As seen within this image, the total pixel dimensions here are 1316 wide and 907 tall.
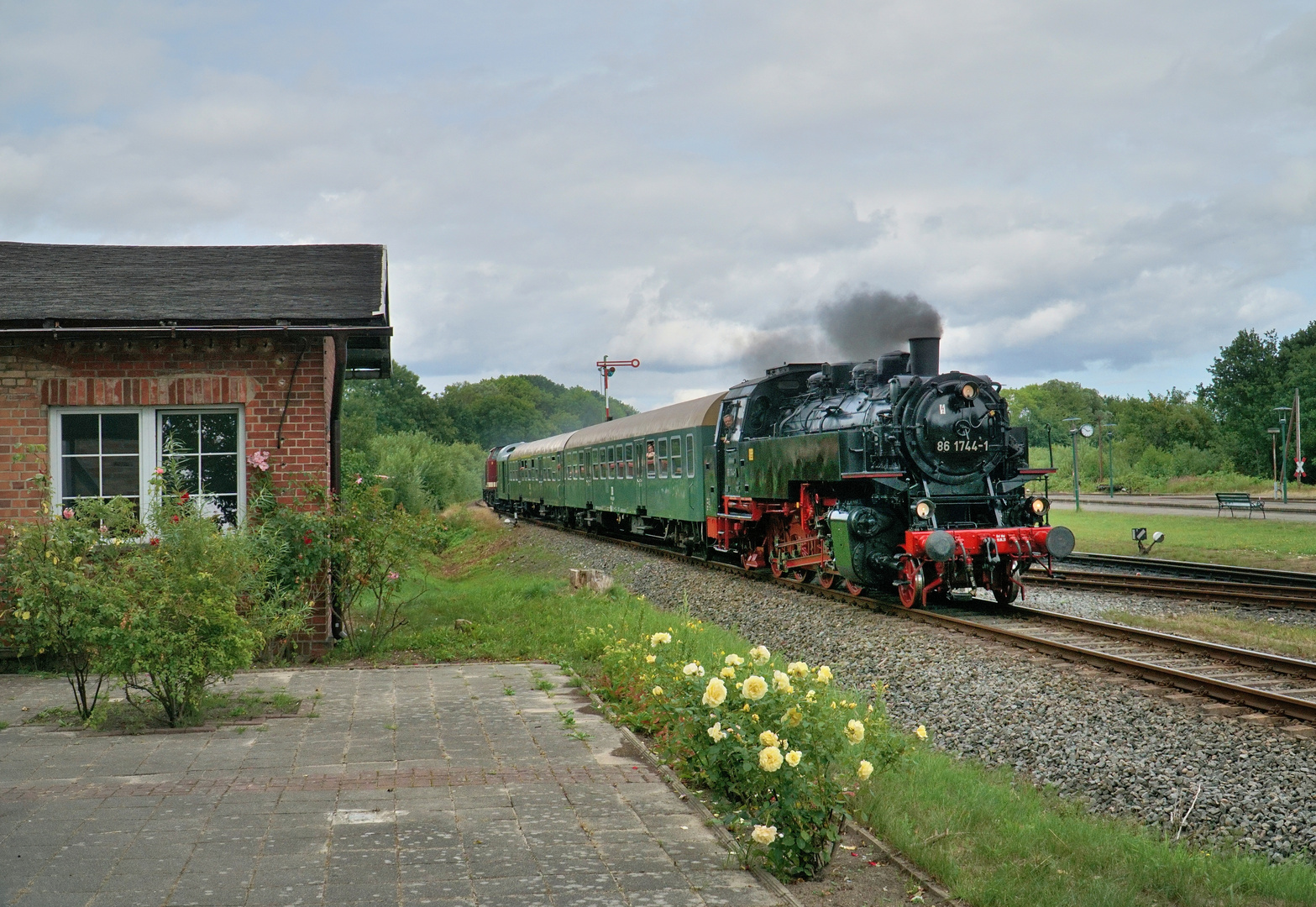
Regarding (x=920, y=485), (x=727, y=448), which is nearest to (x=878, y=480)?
(x=920, y=485)

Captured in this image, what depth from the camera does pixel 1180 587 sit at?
47.9ft

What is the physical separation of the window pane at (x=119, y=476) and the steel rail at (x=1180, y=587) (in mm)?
10428

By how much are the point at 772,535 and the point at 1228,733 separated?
32.1ft

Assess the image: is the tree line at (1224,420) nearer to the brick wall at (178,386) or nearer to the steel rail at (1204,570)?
the steel rail at (1204,570)

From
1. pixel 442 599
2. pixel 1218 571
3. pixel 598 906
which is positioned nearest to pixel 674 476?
pixel 442 599

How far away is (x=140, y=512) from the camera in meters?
8.66

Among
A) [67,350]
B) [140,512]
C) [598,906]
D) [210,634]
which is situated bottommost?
[598,906]

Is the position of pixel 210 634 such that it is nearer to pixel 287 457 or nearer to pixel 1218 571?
pixel 287 457

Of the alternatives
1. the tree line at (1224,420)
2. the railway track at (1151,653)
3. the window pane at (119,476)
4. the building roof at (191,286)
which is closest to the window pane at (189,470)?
the window pane at (119,476)

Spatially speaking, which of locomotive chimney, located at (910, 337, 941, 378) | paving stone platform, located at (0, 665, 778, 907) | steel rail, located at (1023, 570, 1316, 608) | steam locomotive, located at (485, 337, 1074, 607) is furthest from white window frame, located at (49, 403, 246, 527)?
steel rail, located at (1023, 570, 1316, 608)

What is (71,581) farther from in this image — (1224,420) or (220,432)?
(1224,420)

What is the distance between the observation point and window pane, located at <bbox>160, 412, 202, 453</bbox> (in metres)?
8.94

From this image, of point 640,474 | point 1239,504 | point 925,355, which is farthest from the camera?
point 1239,504

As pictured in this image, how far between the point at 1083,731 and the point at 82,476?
26.1ft
